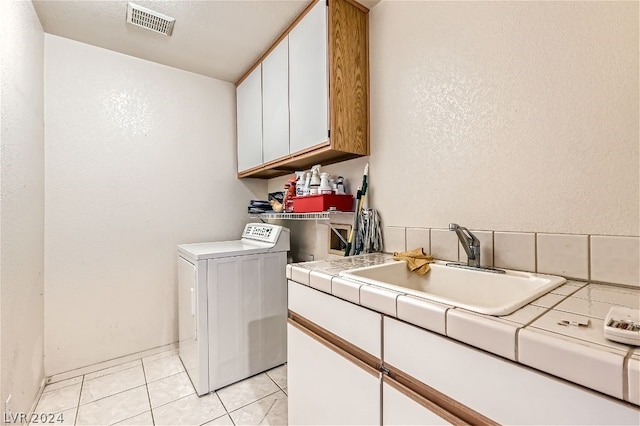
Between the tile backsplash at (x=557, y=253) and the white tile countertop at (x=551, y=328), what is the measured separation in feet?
0.13

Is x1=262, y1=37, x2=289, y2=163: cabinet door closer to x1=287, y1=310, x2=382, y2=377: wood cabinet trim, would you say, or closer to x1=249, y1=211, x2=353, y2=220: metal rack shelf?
x1=249, y1=211, x2=353, y2=220: metal rack shelf

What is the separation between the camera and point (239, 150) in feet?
8.21

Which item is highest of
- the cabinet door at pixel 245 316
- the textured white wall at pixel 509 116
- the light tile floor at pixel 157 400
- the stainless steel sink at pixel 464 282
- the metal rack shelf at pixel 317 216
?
the textured white wall at pixel 509 116

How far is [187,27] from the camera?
1.77 meters

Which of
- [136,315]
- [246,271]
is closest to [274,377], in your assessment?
[246,271]

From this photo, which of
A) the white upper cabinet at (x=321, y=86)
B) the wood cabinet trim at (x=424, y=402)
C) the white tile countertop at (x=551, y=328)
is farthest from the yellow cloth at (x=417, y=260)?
the white upper cabinet at (x=321, y=86)

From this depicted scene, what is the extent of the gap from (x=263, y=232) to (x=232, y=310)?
23.4 inches

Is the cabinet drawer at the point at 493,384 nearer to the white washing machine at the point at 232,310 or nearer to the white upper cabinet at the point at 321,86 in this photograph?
the white upper cabinet at the point at 321,86

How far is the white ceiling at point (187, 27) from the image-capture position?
5.20ft

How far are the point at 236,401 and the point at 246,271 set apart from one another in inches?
29.2

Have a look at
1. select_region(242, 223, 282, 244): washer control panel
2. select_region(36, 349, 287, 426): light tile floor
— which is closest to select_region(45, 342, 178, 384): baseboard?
select_region(36, 349, 287, 426): light tile floor

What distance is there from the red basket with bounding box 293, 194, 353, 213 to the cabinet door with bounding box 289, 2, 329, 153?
306 mm

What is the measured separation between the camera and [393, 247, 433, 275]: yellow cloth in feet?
3.89

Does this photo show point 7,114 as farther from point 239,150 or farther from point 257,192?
point 257,192
